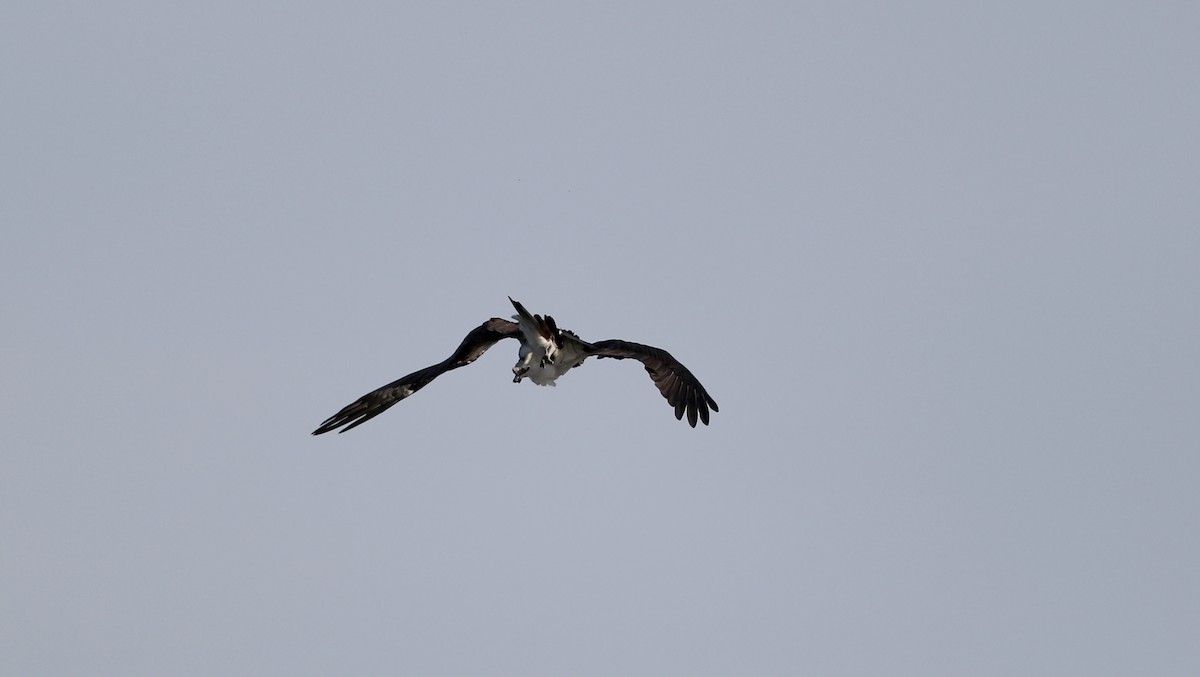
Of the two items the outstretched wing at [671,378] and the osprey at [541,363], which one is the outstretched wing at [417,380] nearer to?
the osprey at [541,363]

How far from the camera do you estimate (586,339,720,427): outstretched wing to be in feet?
101

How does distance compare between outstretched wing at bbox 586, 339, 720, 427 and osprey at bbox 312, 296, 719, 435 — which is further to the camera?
outstretched wing at bbox 586, 339, 720, 427

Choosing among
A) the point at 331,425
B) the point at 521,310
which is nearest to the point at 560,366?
the point at 521,310

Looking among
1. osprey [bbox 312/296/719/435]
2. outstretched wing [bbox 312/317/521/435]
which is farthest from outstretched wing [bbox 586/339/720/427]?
outstretched wing [bbox 312/317/521/435]

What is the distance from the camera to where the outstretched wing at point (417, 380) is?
27672mm

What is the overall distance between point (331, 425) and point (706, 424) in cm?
747

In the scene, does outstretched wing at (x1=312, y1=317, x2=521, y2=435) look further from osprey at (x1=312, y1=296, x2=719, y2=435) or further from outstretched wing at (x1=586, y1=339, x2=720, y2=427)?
outstretched wing at (x1=586, y1=339, x2=720, y2=427)

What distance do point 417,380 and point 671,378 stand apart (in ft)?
17.3

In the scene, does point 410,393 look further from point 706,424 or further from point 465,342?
point 706,424

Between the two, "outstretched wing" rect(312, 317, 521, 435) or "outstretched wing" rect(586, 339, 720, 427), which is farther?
"outstretched wing" rect(586, 339, 720, 427)

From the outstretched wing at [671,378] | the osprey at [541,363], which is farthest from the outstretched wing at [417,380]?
the outstretched wing at [671,378]

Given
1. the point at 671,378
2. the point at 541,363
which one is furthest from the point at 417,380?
the point at 671,378

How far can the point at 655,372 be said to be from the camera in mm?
31125

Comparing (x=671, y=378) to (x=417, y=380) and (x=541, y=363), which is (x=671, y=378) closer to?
(x=541, y=363)
